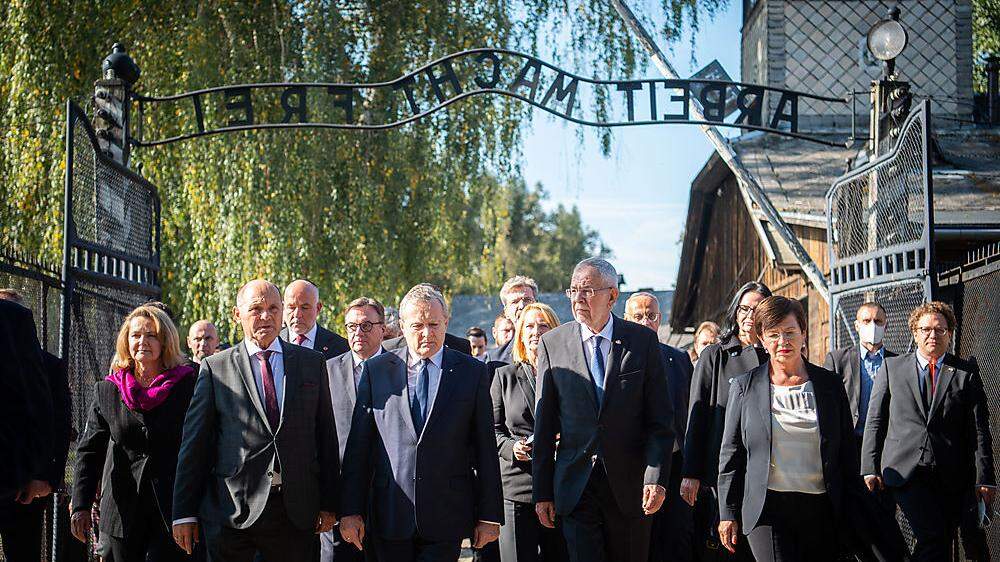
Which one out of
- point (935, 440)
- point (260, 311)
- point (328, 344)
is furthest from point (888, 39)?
point (260, 311)

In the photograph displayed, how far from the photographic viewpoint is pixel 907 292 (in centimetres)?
941

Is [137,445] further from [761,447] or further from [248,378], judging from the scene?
[761,447]

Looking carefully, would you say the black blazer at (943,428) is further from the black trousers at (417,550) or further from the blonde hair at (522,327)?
the black trousers at (417,550)

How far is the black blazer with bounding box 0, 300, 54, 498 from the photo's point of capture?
4.51 metres

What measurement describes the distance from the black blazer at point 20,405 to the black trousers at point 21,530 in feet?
7.48

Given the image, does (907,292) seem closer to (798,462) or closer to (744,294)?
(744,294)

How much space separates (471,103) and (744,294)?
8890mm

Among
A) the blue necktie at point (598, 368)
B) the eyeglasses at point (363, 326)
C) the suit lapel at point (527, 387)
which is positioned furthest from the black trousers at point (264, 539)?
the suit lapel at point (527, 387)

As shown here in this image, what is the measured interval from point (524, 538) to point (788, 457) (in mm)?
2152

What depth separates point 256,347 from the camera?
6.19 m

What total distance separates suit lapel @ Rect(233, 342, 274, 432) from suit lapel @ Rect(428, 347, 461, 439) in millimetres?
866

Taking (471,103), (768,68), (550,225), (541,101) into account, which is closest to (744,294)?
(541,101)

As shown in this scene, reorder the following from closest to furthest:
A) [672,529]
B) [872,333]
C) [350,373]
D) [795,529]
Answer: [795,529]
[350,373]
[672,529]
[872,333]

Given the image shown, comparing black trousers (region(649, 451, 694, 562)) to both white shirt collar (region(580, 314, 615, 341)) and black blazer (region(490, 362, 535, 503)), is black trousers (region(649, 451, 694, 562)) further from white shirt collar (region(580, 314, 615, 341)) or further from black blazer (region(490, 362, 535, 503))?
white shirt collar (region(580, 314, 615, 341))
